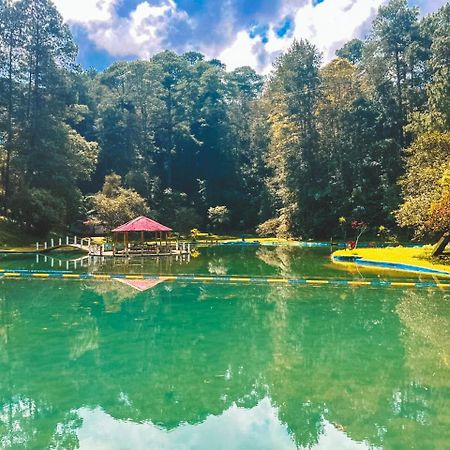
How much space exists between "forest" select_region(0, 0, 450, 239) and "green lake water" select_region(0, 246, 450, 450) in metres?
15.1

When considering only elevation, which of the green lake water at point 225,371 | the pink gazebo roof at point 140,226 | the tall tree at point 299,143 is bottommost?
the green lake water at point 225,371

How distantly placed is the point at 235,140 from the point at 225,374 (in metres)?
48.3

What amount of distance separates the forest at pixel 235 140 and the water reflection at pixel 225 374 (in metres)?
15.5

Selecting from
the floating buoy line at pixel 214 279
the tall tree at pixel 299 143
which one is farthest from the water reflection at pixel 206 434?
the tall tree at pixel 299 143

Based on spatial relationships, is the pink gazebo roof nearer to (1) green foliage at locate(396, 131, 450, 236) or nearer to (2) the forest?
(2) the forest

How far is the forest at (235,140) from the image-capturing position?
34969 mm

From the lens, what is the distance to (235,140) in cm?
5431

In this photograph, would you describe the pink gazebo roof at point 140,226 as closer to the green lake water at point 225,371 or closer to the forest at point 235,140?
the forest at point 235,140

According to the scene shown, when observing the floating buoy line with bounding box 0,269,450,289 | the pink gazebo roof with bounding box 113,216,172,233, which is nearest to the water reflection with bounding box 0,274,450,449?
the floating buoy line with bounding box 0,269,450,289

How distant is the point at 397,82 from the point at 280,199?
14.2m

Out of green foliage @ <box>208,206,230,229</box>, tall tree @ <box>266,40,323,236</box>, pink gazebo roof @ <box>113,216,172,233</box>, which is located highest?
tall tree @ <box>266,40,323,236</box>

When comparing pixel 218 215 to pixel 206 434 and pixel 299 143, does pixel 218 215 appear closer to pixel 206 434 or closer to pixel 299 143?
pixel 299 143

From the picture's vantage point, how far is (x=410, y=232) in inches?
1361

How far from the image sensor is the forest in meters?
35.0
